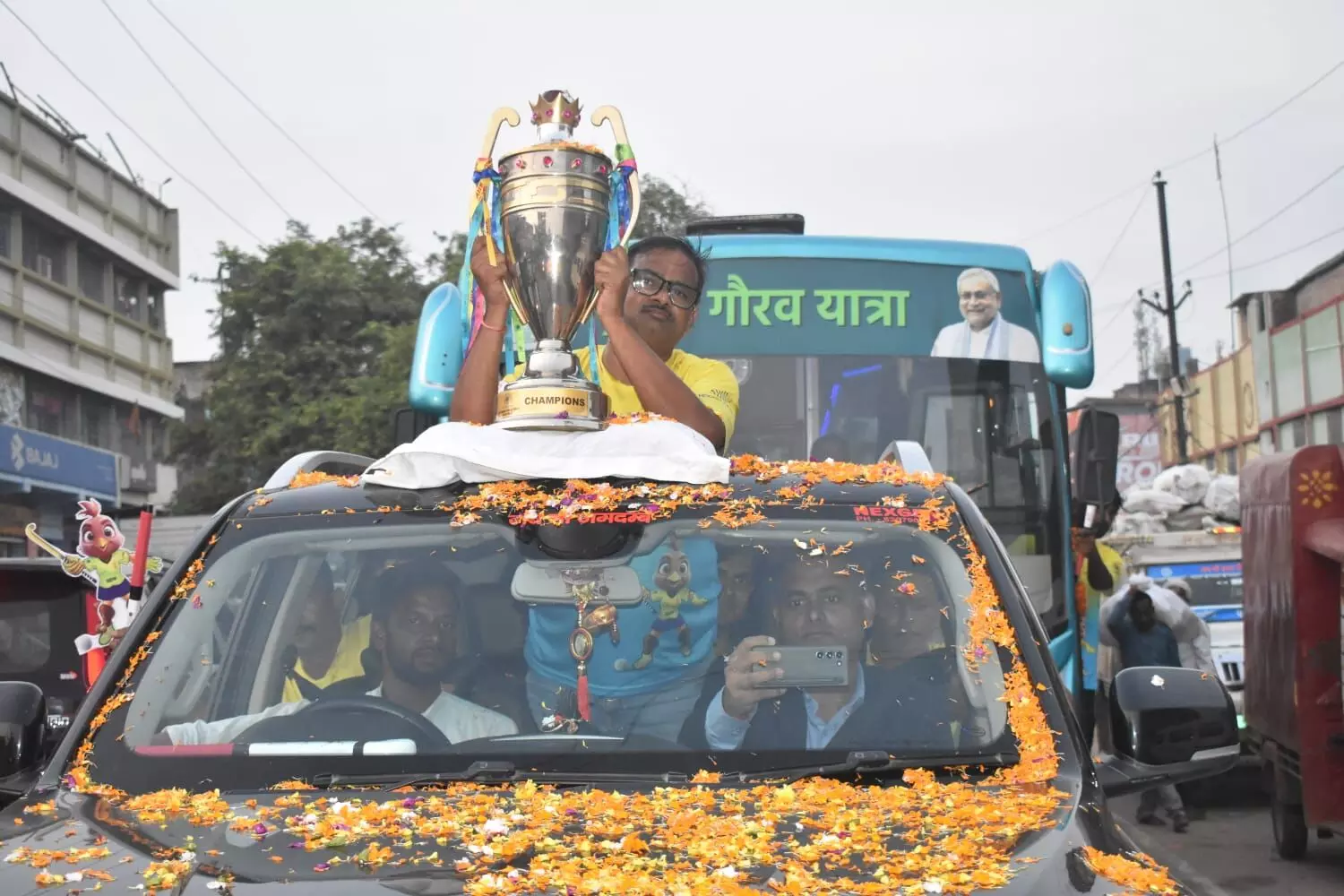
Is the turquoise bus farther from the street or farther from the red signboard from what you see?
the red signboard

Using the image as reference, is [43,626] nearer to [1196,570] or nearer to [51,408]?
[1196,570]

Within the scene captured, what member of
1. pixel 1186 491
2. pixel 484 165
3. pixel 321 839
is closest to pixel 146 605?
pixel 321 839

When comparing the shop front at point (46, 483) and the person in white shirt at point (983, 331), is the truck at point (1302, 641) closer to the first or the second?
the person in white shirt at point (983, 331)

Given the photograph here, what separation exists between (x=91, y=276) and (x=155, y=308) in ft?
11.9

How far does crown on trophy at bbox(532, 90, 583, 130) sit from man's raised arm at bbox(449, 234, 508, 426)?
347mm

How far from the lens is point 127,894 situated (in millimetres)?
2316

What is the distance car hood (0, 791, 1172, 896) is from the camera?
2.30m

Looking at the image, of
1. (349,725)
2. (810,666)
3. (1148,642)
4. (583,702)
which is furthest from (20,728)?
(1148,642)

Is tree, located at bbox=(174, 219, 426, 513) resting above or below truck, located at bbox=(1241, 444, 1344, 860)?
above

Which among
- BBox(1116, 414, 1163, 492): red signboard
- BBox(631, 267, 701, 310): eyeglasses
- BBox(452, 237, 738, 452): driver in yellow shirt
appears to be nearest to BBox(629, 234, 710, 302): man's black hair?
BBox(631, 267, 701, 310): eyeglasses

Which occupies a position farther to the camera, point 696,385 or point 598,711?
point 696,385

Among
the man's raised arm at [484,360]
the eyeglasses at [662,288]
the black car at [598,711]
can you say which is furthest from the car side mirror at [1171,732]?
the eyeglasses at [662,288]

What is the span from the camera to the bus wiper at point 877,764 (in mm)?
2814

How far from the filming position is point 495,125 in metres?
4.27
